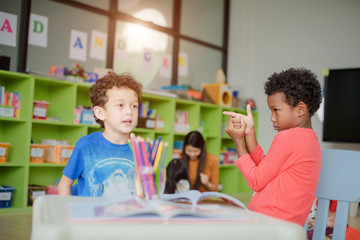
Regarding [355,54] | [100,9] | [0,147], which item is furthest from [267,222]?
[355,54]

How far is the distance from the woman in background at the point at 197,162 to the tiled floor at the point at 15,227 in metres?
1.46

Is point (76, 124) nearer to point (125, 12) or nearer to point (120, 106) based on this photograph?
point (125, 12)

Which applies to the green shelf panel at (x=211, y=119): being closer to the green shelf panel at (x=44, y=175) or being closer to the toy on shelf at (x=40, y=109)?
the green shelf panel at (x=44, y=175)

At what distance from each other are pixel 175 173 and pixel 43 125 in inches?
50.7

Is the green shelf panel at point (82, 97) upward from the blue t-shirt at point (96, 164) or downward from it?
upward

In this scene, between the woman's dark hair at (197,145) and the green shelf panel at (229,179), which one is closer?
the woman's dark hair at (197,145)

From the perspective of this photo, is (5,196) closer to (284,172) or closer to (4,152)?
(4,152)

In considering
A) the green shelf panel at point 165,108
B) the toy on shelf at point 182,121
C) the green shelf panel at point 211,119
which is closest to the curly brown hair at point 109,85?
the green shelf panel at point 165,108

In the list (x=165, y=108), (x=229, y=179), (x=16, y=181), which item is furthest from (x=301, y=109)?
(x=229, y=179)

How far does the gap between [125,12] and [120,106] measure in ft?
10.5

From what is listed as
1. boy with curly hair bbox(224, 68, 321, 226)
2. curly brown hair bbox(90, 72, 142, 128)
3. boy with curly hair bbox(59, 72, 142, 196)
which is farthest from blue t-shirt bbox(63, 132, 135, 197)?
boy with curly hair bbox(224, 68, 321, 226)

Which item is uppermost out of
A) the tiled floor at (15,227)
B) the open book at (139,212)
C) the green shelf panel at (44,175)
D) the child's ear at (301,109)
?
the child's ear at (301,109)

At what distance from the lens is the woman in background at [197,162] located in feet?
12.5

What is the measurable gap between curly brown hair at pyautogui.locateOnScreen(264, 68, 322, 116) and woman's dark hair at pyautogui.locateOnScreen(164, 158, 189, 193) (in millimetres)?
2185
